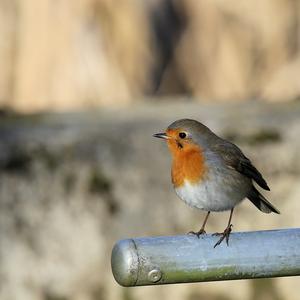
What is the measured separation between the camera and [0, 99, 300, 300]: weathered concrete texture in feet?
17.5

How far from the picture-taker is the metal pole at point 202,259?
237cm

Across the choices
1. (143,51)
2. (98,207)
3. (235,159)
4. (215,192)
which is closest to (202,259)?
(215,192)

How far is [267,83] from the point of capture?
6.78 meters

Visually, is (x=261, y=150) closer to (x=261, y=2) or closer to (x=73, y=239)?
(x=73, y=239)

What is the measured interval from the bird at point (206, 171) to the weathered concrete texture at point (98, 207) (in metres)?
1.70

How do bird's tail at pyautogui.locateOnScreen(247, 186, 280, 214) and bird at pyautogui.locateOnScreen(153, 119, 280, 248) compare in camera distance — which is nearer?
bird at pyautogui.locateOnScreen(153, 119, 280, 248)

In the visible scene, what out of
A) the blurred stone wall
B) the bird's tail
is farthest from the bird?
the blurred stone wall

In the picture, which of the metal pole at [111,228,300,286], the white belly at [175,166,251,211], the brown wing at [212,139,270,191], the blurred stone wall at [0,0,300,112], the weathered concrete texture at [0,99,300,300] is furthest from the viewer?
the blurred stone wall at [0,0,300,112]

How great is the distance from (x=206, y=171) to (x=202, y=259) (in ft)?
3.99

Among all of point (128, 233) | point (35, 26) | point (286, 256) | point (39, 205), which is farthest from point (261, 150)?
point (286, 256)

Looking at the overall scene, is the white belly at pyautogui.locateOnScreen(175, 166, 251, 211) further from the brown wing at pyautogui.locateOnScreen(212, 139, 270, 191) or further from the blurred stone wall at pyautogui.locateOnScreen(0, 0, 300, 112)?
the blurred stone wall at pyautogui.locateOnScreen(0, 0, 300, 112)

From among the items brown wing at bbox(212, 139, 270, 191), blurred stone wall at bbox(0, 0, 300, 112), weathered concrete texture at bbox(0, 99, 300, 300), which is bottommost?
weathered concrete texture at bbox(0, 99, 300, 300)

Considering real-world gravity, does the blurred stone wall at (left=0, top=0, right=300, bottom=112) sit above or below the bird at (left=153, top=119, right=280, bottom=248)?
above

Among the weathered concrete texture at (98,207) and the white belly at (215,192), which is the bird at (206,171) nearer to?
the white belly at (215,192)
